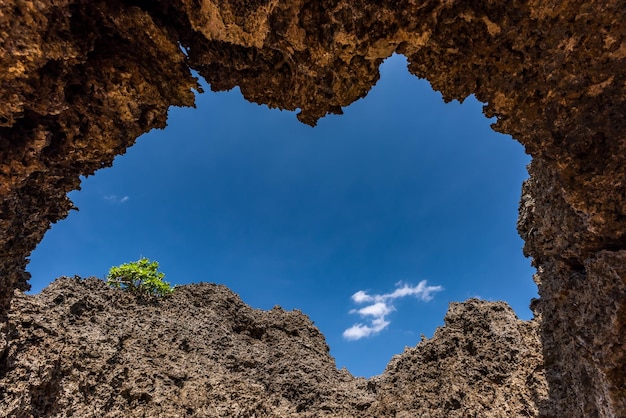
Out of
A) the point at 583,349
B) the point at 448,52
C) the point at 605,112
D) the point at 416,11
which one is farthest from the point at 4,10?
the point at 583,349

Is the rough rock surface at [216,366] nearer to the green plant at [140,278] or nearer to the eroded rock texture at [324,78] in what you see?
the green plant at [140,278]

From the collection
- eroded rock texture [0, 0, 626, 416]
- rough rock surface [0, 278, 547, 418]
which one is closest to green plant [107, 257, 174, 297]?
rough rock surface [0, 278, 547, 418]

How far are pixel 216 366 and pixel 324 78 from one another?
1407cm

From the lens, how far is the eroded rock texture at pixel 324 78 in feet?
14.9

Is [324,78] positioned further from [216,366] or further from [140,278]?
[140,278]

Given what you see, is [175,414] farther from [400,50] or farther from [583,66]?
[583,66]

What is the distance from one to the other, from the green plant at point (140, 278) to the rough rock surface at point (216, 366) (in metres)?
0.79

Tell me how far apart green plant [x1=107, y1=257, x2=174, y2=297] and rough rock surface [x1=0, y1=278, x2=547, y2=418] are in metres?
0.79

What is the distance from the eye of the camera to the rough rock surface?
37.7 feet

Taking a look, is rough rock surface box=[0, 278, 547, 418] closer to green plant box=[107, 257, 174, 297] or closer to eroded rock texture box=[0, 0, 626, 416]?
green plant box=[107, 257, 174, 297]

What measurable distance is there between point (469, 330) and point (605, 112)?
537 inches

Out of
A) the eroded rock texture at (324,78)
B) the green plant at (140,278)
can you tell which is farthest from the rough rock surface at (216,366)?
the eroded rock texture at (324,78)

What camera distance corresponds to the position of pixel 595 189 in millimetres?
5422

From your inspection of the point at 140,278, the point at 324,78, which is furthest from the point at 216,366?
the point at 324,78
